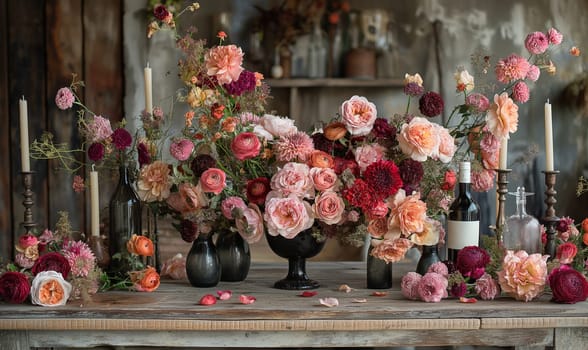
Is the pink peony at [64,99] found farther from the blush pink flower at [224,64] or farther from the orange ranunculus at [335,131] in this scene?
the orange ranunculus at [335,131]

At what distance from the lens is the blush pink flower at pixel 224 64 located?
161 centimetres

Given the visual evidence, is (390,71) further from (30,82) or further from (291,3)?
(30,82)

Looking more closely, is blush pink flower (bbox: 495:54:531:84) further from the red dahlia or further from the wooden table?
the wooden table

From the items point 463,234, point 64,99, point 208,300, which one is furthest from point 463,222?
point 64,99

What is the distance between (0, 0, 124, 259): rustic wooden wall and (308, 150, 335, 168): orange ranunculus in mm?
2437

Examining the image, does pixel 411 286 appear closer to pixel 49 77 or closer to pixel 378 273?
pixel 378 273

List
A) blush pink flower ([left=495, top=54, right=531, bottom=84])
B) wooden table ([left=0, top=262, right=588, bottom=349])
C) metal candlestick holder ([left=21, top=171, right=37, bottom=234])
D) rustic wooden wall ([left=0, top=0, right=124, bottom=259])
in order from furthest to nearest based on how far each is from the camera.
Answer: rustic wooden wall ([left=0, top=0, right=124, bottom=259])
metal candlestick holder ([left=21, top=171, right=37, bottom=234])
blush pink flower ([left=495, top=54, right=531, bottom=84])
wooden table ([left=0, top=262, right=588, bottom=349])

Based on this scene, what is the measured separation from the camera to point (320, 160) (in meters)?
1.57

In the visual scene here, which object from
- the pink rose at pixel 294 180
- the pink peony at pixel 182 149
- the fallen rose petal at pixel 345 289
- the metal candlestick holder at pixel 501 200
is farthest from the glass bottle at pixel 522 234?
the pink peony at pixel 182 149

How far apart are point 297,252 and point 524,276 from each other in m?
0.50

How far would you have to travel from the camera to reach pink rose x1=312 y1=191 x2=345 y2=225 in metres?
1.53

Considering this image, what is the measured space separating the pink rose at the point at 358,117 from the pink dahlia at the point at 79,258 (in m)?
0.64

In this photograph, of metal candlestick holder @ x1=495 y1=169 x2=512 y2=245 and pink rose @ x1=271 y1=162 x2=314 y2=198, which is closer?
pink rose @ x1=271 y1=162 x2=314 y2=198

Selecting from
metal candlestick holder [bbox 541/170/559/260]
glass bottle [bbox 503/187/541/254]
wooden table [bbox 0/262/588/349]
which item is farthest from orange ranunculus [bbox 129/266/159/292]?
metal candlestick holder [bbox 541/170/559/260]
